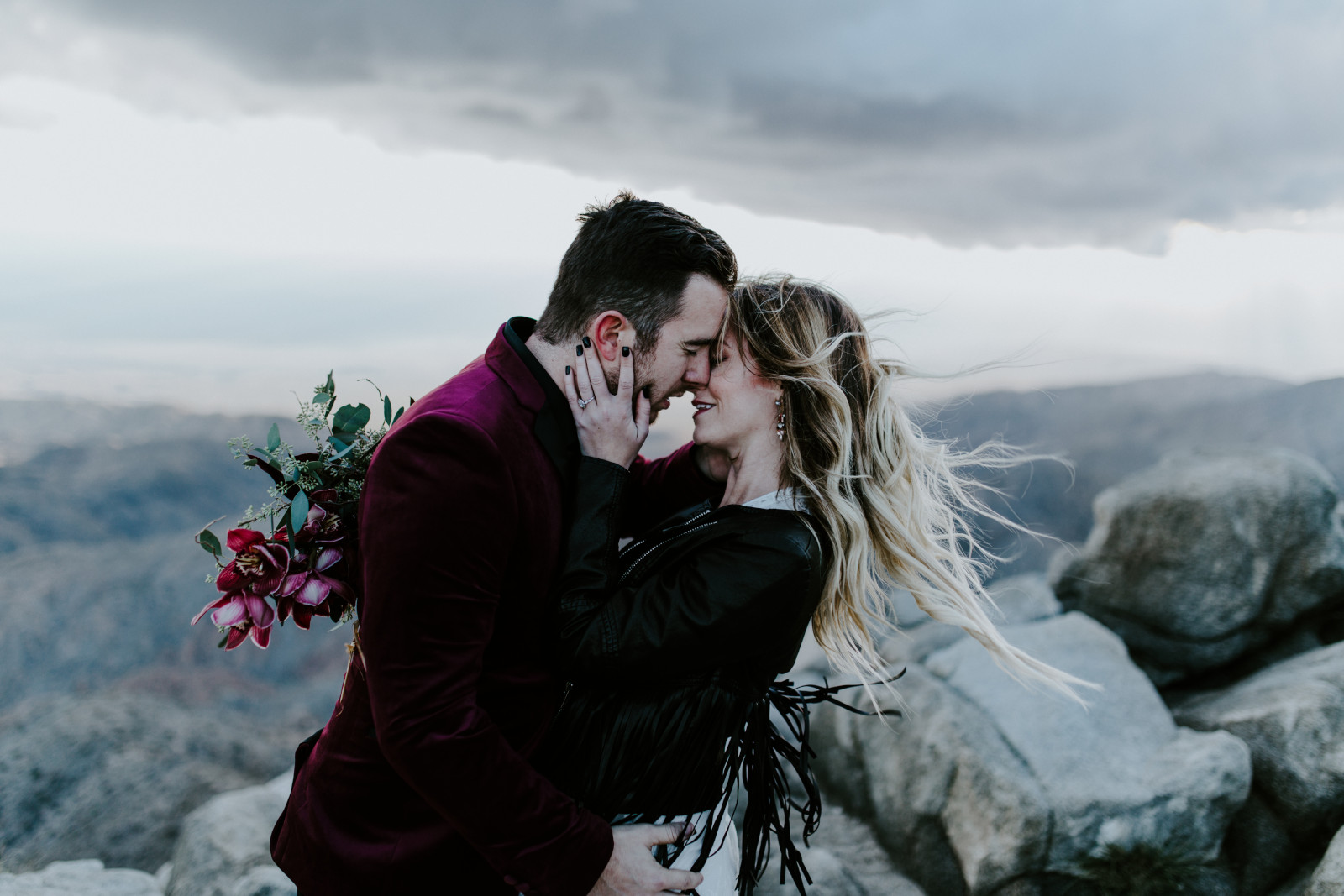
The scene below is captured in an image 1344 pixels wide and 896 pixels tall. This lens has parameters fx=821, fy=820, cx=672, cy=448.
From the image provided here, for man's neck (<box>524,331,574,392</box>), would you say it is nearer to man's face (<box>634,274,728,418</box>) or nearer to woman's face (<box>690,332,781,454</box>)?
man's face (<box>634,274,728,418</box>)

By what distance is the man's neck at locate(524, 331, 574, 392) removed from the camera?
2.15m

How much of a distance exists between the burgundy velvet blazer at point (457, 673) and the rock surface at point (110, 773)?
3319mm

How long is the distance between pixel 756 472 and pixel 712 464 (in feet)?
1.42

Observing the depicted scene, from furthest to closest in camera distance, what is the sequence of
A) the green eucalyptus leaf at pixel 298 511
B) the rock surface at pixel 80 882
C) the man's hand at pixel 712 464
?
the rock surface at pixel 80 882 < the man's hand at pixel 712 464 < the green eucalyptus leaf at pixel 298 511

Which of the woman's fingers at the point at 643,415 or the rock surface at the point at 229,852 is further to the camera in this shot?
the rock surface at the point at 229,852

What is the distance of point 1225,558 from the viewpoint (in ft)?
19.6

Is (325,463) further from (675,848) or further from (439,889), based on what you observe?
(675,848)

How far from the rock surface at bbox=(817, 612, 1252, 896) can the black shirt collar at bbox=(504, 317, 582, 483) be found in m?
3.49

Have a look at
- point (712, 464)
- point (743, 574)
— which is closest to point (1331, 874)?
point (712, 464)

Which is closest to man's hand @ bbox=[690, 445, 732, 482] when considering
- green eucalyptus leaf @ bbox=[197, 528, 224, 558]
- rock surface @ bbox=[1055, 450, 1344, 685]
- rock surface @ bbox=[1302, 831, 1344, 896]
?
green eucalyptus leaf @ bbox=[197, 528, 224, 558]

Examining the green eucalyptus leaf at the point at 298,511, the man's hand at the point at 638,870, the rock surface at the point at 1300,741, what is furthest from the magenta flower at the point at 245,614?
the rock surface at the point at 1300,741

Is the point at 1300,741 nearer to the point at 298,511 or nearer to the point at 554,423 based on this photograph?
the point at 554,423

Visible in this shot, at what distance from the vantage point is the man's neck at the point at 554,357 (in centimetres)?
215

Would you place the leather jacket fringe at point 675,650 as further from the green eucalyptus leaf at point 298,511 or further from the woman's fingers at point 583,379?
the green eucalyptus leaf at point 298,511
